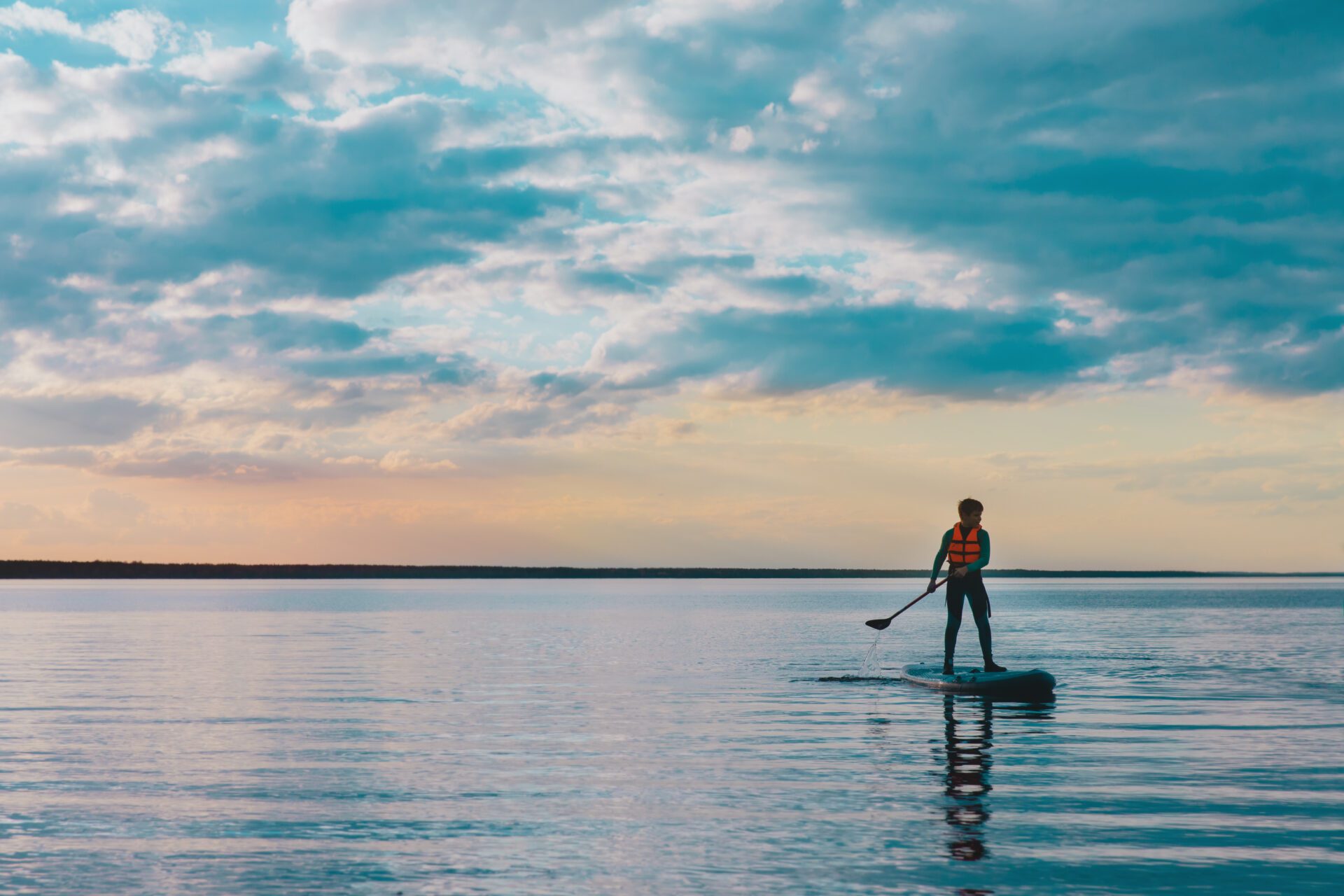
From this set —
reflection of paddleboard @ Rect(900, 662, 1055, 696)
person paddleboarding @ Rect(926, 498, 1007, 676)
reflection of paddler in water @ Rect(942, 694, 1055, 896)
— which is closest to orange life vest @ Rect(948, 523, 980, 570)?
person paddleboarding @ Rect(926, 498, 1007, 676)

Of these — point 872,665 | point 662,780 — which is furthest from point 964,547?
point 872,665

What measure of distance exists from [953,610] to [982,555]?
5.38ft

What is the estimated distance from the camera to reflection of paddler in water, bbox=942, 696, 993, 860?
11117 millimetres

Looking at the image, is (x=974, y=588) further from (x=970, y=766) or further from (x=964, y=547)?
(x=970, y=766)

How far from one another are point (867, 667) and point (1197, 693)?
9.69 meters

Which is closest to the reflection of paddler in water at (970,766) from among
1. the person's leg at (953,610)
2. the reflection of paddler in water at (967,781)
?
the reflection of paddler in water at (967,781)

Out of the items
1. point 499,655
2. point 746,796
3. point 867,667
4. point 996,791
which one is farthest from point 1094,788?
point 499,655

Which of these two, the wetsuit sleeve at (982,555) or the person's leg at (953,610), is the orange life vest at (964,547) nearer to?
the wetsuit sleeve at (982,555)

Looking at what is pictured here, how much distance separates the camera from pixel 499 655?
1551 inches

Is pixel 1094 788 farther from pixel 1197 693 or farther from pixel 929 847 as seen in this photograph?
pixel 1197 693

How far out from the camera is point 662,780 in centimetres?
1473

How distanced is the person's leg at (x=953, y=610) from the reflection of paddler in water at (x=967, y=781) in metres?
2.34

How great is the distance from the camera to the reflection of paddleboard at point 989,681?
23.6 m

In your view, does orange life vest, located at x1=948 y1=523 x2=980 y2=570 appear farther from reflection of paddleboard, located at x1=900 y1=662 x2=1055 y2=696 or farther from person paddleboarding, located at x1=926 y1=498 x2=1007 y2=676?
reflection of paddleboard, located at x1=900 y1=662 x2=1055 y2=696
